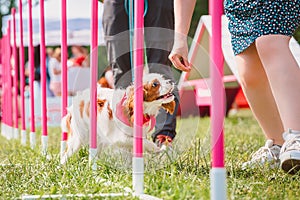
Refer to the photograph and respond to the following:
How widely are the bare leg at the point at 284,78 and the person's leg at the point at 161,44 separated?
1.61ft

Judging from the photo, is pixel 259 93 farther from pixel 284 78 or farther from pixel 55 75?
pixel 55 75

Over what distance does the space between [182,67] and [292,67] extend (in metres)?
0.36

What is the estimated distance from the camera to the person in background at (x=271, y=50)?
6.87 ft

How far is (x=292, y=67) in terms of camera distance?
2.11 meters

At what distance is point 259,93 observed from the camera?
260 cm

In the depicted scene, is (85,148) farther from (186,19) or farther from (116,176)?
(186,19)

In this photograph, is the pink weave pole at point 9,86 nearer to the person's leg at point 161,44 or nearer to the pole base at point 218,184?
the person's leg at point 161,44

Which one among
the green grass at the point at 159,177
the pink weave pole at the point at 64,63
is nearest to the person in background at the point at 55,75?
the pink weave pole at the point at 64,63

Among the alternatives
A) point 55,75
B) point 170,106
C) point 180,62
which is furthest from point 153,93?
point 55,75

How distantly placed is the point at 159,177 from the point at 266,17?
2.19ft

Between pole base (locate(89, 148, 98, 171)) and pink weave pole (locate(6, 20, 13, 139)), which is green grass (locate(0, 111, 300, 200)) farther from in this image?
pink weave pole (locate(6, 20, 13, 139))

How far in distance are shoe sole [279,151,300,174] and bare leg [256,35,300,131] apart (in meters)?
0.10

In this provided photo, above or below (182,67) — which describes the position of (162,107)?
below

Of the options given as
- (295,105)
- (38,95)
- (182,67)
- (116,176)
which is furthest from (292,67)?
(38,95)
